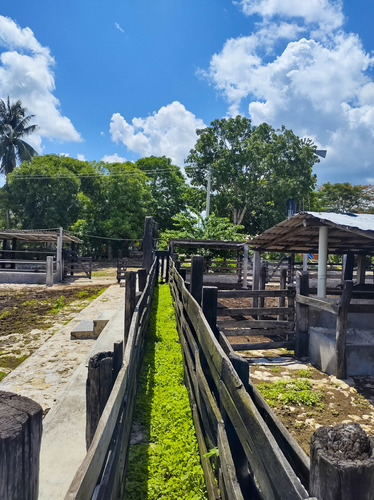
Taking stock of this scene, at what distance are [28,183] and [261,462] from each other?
32.4 metres

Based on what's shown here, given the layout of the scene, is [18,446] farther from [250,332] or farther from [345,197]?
[345,197]

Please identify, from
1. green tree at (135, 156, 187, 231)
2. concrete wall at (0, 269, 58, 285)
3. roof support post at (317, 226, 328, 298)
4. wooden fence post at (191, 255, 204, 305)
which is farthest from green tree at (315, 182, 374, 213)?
wooden fence post at (191, 255, 204, 305)

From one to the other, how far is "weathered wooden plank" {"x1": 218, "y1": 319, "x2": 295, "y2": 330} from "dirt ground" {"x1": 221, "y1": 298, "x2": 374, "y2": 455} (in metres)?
0.61

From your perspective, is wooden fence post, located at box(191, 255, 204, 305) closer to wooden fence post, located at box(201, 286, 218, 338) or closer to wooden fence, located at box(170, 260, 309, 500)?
wooden fence post, located at box(201, 286, 218, 338)

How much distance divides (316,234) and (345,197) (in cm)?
3165

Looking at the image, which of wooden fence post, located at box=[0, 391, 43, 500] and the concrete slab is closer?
wooden fence post, located at box=[0, 391, 43, 500]

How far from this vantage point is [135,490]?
2381mm

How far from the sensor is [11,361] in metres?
6.26

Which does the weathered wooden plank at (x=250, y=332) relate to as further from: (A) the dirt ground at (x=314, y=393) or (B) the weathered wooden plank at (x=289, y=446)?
(B) the weathered wooden plank at (x=289, y=446)

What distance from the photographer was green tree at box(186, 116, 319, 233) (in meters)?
29.9

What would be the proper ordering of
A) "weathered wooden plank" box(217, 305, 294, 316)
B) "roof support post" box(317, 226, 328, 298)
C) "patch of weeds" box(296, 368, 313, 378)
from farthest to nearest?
1. "roof support post" box(317, 226, 328, 298)
2. "weathered wooden plank" box(217, 305, 294, 316)
3. "patch of weeds" box(296, 368, 313, 378)

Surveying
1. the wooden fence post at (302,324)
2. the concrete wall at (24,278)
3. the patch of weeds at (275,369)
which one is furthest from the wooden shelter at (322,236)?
the concrete wall at (24,278)

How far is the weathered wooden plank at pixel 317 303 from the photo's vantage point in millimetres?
5958

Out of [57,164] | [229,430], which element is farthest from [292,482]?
[57,164]
